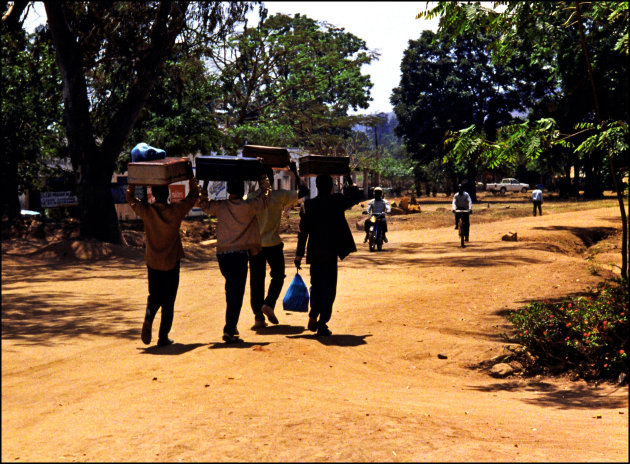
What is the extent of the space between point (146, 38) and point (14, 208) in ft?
33.1

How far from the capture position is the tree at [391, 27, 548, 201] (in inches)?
2106

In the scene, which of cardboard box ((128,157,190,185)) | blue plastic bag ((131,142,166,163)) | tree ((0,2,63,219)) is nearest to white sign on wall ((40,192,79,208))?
tree ((0,2,63,219))

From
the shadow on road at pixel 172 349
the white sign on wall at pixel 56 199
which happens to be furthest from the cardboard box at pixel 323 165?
the white sign on wall at pixel 56 199

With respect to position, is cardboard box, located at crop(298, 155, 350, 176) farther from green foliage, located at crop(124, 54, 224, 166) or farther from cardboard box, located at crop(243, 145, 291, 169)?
green foliage, located at crop(124, 54, 224, 166)

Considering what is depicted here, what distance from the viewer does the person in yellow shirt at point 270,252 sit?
343 inches

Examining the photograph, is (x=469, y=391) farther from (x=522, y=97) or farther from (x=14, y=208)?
(x=522, y=97)

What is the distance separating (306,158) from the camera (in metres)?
8.59

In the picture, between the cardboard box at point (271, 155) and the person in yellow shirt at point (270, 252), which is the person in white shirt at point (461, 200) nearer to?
the person in yellow shirt at point (270, 252)

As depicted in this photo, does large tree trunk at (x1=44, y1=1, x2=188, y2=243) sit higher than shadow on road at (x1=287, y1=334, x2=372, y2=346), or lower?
higher

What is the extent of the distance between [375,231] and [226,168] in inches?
572

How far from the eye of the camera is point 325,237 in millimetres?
8625

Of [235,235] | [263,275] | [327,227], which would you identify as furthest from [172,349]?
[327,227]

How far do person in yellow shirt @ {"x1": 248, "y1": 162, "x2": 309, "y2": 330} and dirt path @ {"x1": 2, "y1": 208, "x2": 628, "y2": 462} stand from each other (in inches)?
13.3

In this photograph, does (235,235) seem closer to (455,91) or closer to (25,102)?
(25,102)
